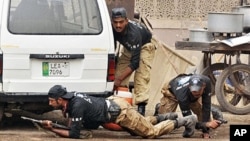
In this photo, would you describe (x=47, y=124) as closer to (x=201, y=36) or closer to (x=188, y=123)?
(x=188, y=123)

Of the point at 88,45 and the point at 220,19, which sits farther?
the point at 220,19

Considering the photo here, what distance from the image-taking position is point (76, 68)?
9.98 metres

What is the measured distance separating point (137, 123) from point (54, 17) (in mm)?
1665

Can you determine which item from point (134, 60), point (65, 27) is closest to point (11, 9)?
point (65, 27)

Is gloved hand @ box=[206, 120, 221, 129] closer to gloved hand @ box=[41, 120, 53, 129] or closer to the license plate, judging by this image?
the license plate

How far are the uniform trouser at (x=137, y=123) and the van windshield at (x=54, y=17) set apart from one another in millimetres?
976

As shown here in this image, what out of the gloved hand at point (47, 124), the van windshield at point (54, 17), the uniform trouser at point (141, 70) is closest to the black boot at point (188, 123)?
the uniform trouser at point (141, 70)

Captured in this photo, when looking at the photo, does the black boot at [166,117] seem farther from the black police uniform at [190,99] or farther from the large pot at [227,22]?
the large pot at [227,22]

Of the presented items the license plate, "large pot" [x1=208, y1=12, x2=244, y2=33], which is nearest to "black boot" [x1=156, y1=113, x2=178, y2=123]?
the license plate

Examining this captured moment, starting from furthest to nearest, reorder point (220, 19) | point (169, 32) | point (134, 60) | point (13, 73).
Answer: point (169, 32)
point (220, 19)
point (134, 60)
point (13, 73)

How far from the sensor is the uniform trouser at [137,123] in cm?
959

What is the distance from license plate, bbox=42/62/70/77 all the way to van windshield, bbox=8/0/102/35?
375 mm

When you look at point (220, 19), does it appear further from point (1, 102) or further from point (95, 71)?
point (1, 102)

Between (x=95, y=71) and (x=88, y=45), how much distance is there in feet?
1.06
